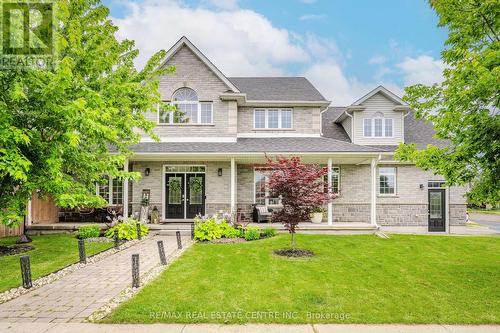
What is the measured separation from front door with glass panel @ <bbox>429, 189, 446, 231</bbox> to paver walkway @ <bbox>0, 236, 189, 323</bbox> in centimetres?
1461

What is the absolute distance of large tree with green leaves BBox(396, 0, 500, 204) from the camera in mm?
5969

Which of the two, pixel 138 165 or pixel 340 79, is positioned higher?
pixel 340 79

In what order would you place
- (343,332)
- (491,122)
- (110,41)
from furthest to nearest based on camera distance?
(110,41), (491,122), (343,332)

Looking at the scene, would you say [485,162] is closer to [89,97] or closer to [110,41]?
[89,97]

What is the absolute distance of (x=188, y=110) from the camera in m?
15.6

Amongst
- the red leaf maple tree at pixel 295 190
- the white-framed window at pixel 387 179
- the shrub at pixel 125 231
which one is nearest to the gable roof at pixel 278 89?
the white-framed window at pixel 387 179

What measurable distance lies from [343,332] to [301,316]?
76 cm

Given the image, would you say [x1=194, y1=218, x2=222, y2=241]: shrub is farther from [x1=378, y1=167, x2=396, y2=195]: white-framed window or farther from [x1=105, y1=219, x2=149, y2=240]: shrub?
[x1=378, y1=167, x2=396, y2=195]: white-framed window

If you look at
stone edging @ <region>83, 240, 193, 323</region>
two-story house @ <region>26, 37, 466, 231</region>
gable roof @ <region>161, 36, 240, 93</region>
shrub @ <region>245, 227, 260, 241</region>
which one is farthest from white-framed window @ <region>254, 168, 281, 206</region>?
stone edging @ <region>83, 240, 193, 323</region>

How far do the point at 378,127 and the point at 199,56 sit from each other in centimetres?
1094

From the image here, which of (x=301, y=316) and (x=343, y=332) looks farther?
(x=301, y=316)

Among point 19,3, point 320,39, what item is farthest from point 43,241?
point 320,39

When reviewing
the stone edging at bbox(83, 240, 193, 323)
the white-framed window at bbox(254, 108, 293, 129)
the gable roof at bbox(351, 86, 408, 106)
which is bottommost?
the stone edging at bbox(83, 240, 193, 323)

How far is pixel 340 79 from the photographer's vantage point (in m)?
50.7
